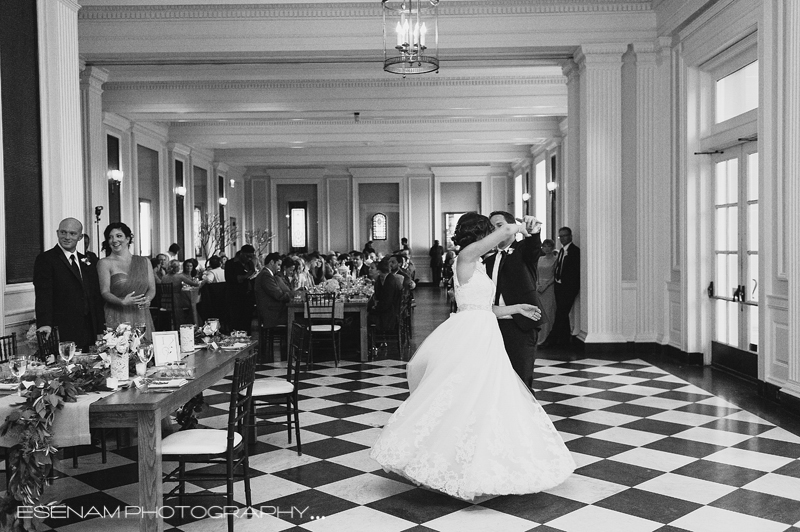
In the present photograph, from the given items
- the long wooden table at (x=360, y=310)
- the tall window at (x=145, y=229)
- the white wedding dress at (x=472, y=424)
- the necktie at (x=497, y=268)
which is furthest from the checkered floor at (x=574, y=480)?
the tall window at (x=145, y=229)

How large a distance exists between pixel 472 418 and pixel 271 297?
5901mm

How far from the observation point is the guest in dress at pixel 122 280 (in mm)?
5941

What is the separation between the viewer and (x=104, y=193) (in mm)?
13055

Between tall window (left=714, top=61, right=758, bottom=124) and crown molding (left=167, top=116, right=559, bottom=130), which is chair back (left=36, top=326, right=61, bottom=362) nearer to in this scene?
tall window (left=714, top=61, right=758, bottom=124)

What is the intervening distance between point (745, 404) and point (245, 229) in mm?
20361

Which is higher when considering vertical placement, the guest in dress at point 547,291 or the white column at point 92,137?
the white column at point 92,137

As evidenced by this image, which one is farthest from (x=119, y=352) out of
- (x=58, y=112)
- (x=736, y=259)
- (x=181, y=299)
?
(x=181, y=299)

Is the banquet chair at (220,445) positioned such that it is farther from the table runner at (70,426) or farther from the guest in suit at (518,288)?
the guest in suit at (518,288)

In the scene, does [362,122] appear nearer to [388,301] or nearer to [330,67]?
[330,67]

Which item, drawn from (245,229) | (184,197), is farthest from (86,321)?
(245,229)

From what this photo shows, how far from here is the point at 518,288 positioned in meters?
5.36

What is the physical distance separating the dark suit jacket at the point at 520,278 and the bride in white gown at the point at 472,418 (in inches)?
31.8

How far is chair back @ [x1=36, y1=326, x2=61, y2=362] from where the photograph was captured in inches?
194

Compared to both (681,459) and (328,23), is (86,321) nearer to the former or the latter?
(681,459)
